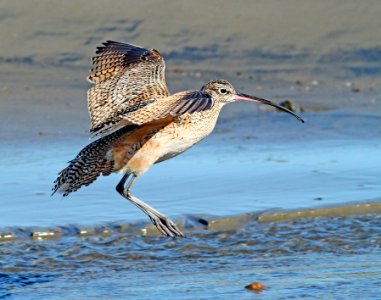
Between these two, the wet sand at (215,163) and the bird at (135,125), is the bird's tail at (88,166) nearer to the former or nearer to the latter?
the bird at (135,125)

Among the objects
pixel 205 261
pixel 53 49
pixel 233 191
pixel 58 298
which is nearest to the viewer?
pixel 58 298

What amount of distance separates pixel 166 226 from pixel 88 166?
2.01 ft

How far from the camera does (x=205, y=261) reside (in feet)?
21.5

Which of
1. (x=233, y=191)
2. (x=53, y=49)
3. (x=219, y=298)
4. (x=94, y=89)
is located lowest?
(x=219, y=298)

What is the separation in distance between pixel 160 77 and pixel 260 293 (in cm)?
190

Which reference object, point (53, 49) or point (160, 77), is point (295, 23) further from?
point (160, 77)

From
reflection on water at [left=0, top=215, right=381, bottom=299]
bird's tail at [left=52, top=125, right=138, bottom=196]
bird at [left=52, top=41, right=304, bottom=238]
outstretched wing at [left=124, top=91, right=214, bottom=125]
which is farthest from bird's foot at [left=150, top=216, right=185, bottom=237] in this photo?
outstretched wing at [left=124, top=91, right=214, bottom=125]

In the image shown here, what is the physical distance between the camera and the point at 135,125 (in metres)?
6.83

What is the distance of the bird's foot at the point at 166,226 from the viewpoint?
668 cm

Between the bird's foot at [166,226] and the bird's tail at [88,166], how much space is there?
473 mm

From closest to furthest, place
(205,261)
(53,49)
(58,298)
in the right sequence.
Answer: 1. (58,298)
2. (205,261)
3. (53,49)

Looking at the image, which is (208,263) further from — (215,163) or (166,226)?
(215,163)

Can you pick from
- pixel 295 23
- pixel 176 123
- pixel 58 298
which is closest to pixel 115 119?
pixel 176 123

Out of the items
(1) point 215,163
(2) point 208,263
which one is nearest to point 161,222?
(2) point 208,263
